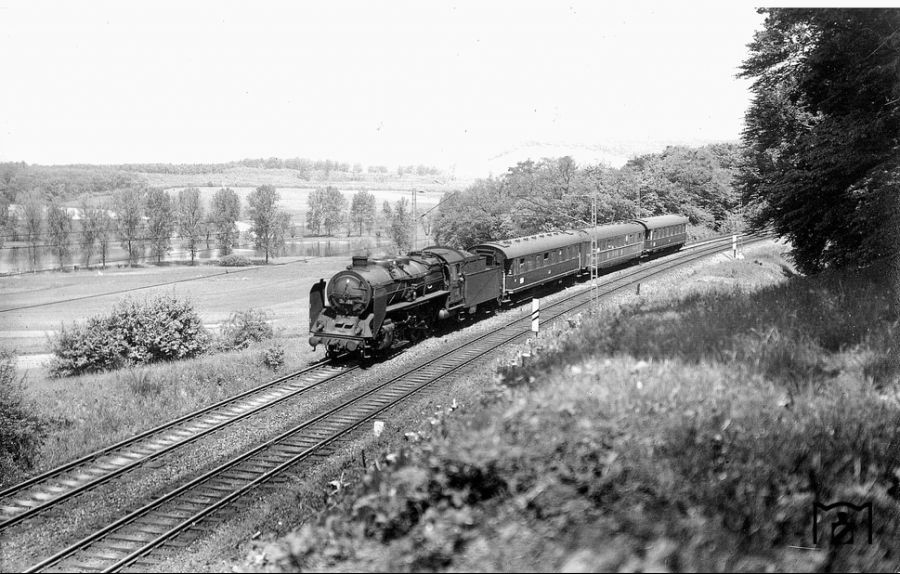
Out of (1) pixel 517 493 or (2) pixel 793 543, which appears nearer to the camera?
(1) pixel 517 493

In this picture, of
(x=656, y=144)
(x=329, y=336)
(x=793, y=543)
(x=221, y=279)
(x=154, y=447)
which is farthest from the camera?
(x=656, y=144)

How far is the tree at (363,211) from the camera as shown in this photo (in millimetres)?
108250

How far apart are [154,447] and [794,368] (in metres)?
12.2

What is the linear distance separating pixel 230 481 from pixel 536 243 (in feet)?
60.3

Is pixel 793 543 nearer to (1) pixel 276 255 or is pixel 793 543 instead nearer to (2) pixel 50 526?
(2) pixel 50 526

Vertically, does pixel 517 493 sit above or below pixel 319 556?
above

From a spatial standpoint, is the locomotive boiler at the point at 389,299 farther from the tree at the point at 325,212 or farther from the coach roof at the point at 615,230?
A: the tree at the point at 325,212

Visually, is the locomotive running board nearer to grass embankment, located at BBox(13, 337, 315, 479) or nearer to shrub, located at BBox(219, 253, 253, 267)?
grass embankment, located at BBox(13, 337, 315, 479)

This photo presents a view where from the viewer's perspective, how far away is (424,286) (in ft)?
67.8

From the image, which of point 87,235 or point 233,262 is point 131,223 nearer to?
point 87,235

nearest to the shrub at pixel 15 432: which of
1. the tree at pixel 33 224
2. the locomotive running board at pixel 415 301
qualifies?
the locomotive running board at pixel 415 301

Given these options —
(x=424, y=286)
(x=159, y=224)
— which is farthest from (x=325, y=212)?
(x=424, y=286)

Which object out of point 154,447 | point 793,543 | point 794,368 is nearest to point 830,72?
point 794,368

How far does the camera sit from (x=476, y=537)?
4695mm
